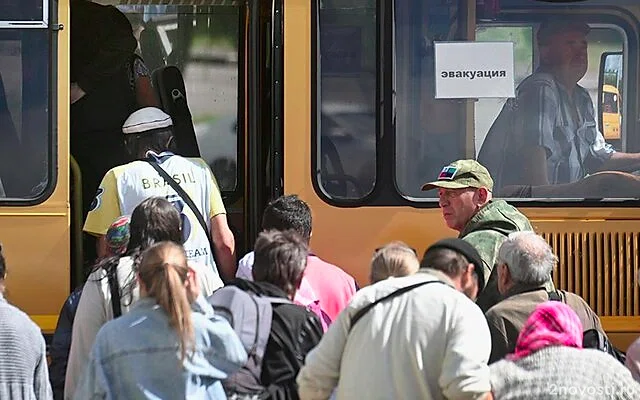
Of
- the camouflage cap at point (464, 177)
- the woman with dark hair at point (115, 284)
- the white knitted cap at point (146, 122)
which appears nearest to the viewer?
the woman with dark hair at point (115, 284)

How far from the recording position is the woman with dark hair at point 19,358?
4.75 meters

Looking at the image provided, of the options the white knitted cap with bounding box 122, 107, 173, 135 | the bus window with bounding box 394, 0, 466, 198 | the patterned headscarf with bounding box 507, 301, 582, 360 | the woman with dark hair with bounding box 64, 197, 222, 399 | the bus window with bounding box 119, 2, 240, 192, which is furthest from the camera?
the bus window with bounding box 119, 2, 240, 192

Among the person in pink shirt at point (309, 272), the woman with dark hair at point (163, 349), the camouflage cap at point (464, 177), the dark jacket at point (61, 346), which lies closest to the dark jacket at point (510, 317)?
the person in pink shirt at point (309, 272)

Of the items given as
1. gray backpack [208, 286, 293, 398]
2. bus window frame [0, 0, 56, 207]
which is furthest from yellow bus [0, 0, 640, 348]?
gray backpack [208, 286, 293, 398]

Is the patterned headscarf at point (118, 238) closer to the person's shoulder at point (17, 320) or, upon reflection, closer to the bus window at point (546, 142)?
the person's shoulder at point (17, 320)

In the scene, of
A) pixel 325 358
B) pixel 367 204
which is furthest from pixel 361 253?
pixel 325 358

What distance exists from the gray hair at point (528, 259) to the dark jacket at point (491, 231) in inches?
14.5

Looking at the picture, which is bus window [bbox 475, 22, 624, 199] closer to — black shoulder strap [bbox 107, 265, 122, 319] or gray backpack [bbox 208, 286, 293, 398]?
gray backpack [bbox 208, 286, 293, 398]

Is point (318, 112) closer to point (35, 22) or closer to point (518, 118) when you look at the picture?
point (518, 118)

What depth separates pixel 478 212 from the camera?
19.3 feet

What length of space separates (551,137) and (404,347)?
2239 millimetres

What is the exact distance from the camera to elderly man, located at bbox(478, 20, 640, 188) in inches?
245

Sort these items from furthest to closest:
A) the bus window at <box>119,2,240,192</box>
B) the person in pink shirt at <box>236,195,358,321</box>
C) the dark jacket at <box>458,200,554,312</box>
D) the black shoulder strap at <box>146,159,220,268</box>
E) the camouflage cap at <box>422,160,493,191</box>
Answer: the bus window at <box>119,2,240,192</box>, the black shoulder strap at <box>146,159,220,268</box>, the camouflage cap at <box>422,160,493,191</box>, the dark jacket at <box>458,200,554,312</box>, the person in pink shirt at <box>236,195,358,321</box>

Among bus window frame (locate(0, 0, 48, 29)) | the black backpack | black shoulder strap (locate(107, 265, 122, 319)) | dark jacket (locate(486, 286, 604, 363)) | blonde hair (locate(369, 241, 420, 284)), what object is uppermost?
bus window frame (locate(0, 0, 48, 29))
